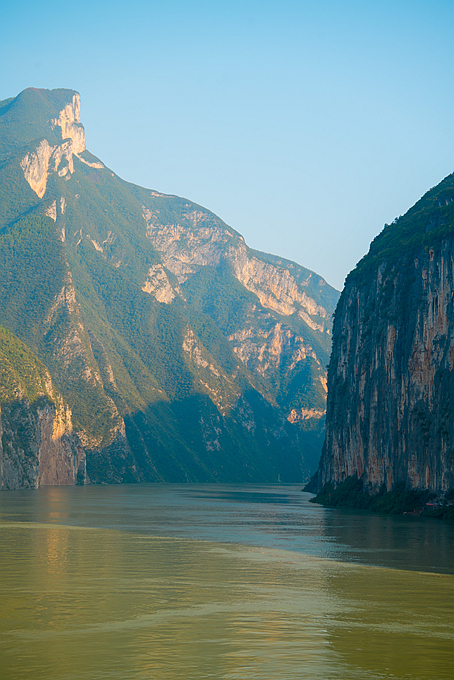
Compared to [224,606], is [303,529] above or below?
below

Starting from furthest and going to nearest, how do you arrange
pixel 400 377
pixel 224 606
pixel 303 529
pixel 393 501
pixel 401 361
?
pixel 401 361
pixel 400 377
pixel 393 501
pixel 303 529
pixel 224 606

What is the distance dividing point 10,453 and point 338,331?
248 ft

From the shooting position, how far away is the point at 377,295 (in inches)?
4599

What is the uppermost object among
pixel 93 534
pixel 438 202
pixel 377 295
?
pixel 438 202

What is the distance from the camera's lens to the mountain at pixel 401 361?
88062 millimetres

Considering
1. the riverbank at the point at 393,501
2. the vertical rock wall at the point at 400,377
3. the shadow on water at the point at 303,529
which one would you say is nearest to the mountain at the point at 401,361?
the vertical rock wall at the point at 400,377

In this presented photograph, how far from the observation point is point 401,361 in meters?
100

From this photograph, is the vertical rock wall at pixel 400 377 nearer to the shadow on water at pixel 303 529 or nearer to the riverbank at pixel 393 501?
the riverbank at pixel 393 501

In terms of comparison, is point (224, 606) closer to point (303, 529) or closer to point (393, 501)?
point (303, 529)

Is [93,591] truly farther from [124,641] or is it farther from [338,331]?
[338,331]

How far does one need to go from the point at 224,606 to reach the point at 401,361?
7265 cm

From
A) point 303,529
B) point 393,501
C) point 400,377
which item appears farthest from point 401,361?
point 303,529

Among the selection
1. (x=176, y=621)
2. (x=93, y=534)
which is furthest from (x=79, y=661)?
(x=93, y=534)

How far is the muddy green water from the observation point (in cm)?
2261
